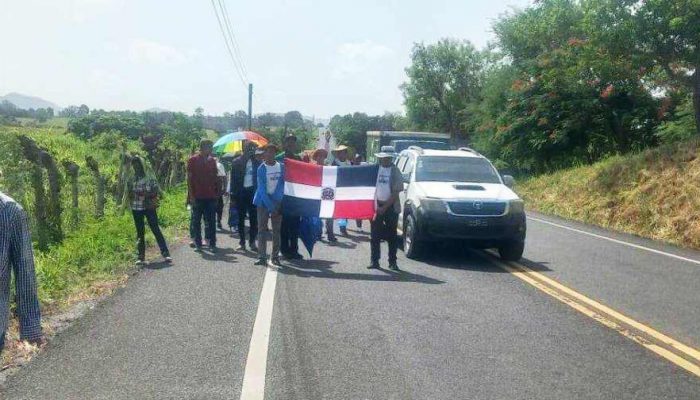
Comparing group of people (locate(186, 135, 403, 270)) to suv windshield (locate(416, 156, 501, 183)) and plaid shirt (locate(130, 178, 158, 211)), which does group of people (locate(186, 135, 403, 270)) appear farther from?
suv windshield (locate(416, 156, 501, 183))

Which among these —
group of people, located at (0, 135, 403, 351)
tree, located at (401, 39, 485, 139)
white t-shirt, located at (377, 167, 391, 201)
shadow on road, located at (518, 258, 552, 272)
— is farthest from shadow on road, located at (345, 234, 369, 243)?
tree, located at (401, 39, 485, 139)

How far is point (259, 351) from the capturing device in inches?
236

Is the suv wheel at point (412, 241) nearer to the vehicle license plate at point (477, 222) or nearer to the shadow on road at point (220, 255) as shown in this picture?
the vehicle license plate at point (477, 222)

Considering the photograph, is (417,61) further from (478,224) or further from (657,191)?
(478,224)

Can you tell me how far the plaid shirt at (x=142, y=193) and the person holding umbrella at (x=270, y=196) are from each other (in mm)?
1547


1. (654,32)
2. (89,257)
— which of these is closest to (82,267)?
(89,257)

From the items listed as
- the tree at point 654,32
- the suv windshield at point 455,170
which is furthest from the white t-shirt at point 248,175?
the tree at point 654,32

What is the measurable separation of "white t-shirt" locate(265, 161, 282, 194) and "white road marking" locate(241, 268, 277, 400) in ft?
7.95

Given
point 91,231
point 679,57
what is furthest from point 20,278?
point 679,57

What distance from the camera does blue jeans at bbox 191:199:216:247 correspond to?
12156mm

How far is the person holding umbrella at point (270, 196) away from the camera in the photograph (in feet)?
35.2

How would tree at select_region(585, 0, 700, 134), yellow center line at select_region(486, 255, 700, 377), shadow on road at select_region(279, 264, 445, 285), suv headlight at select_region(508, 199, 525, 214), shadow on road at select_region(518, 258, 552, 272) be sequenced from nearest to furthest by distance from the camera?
yellow center line at select_region(486, 255, 700, 377)
shadow on road at select_region(279, 264, 445, 285)
shadow on road at select_region(518, 258, 552, 272)
suv headlight at select_region(508, 199, 525, 214)
tree at select_region(585, 0, 700, 134)

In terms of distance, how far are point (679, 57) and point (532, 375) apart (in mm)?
17976

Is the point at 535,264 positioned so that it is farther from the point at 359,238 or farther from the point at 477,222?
the point at 359,238
